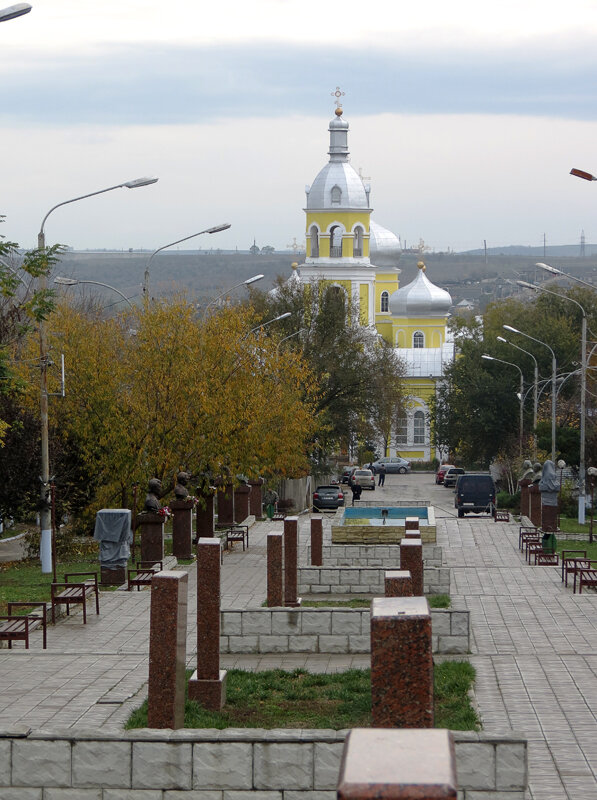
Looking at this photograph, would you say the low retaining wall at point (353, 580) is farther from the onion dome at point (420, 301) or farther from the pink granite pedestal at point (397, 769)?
the onion dome at point (420, 301)

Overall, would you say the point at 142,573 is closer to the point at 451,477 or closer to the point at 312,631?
the point at 312,631

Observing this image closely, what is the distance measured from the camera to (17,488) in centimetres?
2895

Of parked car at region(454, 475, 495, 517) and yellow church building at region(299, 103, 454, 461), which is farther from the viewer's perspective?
yellow church building at region(299, 103, 454, 461)

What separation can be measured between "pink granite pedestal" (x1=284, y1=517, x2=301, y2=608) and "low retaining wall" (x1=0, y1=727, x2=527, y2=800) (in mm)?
10068

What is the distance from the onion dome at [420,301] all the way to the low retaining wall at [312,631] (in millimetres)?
87742

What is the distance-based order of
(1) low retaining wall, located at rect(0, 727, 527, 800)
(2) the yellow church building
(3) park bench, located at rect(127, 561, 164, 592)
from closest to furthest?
(1) low retaining wall, located at rect(0, 727, 527, 800) < (3) park bench, located at rect(127, 561, 164, 592) < (2) the yellow church building

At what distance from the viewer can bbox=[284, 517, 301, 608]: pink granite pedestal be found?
64.0ft

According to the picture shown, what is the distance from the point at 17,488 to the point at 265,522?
10.6 m

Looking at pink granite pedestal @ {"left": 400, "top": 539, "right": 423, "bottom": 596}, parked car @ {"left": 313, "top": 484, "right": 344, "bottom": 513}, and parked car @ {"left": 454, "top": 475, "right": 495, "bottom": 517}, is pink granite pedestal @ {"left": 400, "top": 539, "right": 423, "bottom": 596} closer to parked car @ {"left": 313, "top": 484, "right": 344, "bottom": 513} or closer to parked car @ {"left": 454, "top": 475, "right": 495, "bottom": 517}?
parked car @ {"left": 454, "top": 475, "right": 495, "bottom": 517}

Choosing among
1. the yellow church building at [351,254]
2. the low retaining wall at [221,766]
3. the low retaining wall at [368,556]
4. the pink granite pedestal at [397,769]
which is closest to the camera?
the pink granite pedestal at [397,769]

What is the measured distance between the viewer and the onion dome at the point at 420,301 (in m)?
104

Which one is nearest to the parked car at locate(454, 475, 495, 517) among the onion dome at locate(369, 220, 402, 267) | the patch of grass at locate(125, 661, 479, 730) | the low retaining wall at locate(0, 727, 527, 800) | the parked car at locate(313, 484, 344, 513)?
the parked car at locate(313, 484, 344, 513)

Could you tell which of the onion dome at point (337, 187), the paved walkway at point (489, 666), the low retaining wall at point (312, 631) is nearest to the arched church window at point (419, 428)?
the onion dome at point (337, 187)

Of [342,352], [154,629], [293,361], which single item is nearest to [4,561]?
[293,361]
